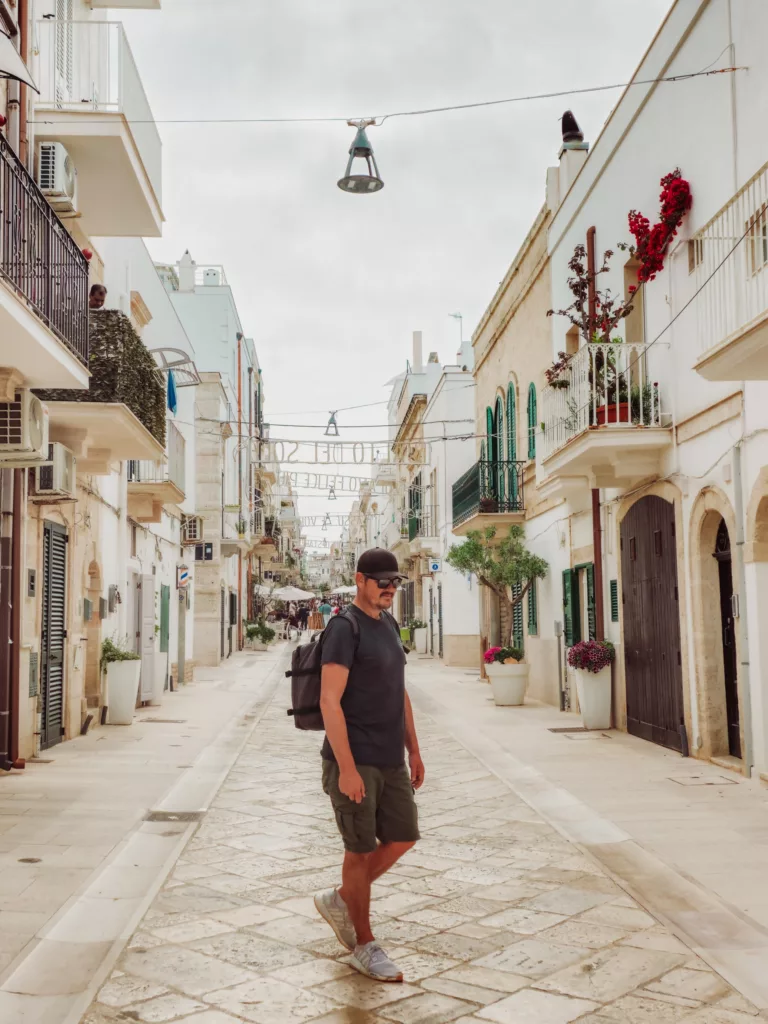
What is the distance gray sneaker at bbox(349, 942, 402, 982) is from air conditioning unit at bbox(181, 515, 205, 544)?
19.8m

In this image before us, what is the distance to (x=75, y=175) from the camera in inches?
436

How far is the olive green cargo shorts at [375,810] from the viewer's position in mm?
4227

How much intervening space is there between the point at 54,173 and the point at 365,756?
8184mm

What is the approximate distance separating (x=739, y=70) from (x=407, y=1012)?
839cm

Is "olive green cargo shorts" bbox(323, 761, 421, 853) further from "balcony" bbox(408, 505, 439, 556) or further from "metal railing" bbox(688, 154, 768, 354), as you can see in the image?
"balcony" bbox(408, 505, 439, 556)

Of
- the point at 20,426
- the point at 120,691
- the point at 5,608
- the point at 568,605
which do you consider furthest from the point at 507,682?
the point at 20,426

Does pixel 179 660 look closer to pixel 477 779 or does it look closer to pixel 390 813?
pixel 477 779

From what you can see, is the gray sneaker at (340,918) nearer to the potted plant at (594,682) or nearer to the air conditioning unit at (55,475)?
the air conditioning unit at (55,475)

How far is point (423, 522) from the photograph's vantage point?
34.1m

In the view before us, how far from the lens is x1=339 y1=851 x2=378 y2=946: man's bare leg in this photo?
427 centimetres

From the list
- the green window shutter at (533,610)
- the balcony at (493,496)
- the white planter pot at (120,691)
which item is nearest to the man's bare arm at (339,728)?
the white planter pot at (120,691)

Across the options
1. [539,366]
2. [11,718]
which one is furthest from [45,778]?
[539,366]

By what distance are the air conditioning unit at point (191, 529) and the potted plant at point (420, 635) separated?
12.2 m

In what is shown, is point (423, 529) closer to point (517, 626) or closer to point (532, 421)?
point (517, 626)
